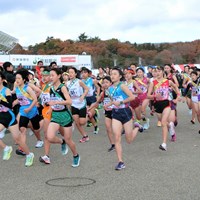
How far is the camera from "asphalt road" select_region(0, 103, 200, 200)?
596cm

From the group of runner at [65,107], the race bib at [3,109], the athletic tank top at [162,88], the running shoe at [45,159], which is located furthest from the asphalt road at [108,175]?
the athletic tank top at [162,88]

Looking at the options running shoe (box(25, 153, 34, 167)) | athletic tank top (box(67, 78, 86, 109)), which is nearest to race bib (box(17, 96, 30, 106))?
running shoe (box(25, 153, 34, 167))

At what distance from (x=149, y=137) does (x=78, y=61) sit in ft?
98.2

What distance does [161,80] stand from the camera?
10078mm

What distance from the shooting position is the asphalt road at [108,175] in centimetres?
596

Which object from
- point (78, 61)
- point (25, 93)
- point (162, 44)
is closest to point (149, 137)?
point (25, 93)

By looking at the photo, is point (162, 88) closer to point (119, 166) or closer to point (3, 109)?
point (119, 166)

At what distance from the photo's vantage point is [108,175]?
23.3 feet

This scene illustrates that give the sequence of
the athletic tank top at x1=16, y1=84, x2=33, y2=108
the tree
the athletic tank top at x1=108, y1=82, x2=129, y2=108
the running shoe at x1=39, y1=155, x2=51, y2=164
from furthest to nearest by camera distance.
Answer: the tree → the athletic tank top at x1=16, y1=84, x2=33, y2=108 → the running shoe at x1=39, y1=155, x2=51, y2=164 → the athletic tank top at x1=108, y1=82, x2=129, y2=108

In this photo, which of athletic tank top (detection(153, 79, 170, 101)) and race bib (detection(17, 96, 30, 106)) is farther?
athletic tank top (detection(153, 79, 170, 101))

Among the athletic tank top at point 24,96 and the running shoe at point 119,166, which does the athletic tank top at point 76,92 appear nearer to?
the athletic tank top at point 24,96

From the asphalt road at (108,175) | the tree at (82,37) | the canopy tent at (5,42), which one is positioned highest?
the tree at (82,37)

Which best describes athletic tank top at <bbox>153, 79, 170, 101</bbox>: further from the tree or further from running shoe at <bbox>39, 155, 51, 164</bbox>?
the tree

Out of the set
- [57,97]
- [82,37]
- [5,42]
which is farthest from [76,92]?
[82,37]
